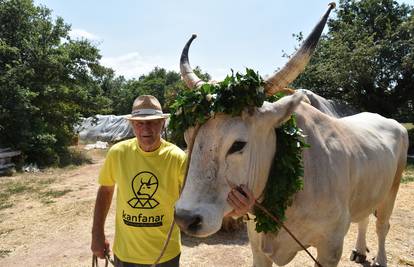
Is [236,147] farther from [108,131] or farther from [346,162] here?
[108,131]

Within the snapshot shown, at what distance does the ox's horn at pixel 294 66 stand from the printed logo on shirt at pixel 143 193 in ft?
4.07

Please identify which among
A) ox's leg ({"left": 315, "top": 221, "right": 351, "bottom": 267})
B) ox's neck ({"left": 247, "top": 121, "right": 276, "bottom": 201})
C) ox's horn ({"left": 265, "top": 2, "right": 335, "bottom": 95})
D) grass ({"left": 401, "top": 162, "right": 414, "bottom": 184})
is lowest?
grass ({"left": 401, "top": 162, "right": 414, "bottom": 184})

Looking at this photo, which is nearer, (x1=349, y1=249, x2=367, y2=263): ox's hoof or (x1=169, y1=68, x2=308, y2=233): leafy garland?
(x1=169, y1=68, x2=308, y2=233): leafy garland

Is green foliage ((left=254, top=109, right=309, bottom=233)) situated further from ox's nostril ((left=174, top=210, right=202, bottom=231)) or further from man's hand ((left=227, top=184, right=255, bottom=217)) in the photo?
ox's nostril ((left=174, top=210, right=202, bottom=231))

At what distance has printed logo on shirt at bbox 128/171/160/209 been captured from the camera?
3.08 metres

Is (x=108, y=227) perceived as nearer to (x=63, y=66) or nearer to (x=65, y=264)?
(x=65, y=264)

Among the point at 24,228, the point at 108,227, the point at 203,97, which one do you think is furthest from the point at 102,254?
the point at 24,228

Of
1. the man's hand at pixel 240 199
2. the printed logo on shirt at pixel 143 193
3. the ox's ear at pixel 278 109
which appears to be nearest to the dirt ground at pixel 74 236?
the printed logo on shirt at pixel 143 193

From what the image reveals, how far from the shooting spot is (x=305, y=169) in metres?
3.06

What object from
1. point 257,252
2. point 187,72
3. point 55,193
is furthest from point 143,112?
point 55,193

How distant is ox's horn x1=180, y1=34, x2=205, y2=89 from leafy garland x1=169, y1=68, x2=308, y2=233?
0.88 ft

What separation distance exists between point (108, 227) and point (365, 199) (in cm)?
497

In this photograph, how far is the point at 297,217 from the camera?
304 cm

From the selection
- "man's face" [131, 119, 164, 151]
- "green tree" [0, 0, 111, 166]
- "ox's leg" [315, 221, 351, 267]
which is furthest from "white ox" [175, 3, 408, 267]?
"green tree" [0, 0, 111, 166]
